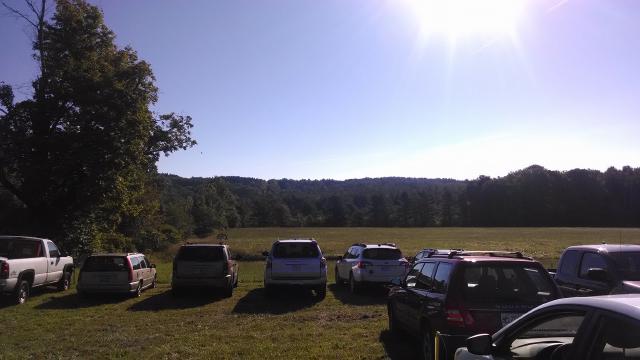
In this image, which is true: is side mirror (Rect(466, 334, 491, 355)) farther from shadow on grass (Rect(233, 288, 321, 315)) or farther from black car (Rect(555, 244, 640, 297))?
shadow on grass (Rect(233, 288, 321, 315))

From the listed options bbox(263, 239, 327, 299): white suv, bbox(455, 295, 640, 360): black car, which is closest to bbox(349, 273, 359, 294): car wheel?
bbox(263, 239, 327, 299): white suv

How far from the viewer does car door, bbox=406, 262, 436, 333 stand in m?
8.05

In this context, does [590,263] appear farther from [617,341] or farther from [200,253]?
[200,253]

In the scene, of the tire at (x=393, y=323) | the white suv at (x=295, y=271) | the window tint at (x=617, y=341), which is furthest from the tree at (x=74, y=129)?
the window tint at (x=617, y=341)

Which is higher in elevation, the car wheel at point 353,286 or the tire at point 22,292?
the tire at point 22,292

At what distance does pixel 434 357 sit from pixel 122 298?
1255 centimetres

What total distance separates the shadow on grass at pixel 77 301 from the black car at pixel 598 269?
12397 millimetres

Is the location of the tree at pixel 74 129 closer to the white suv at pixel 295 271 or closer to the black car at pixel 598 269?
the white suv at pixel 295 271

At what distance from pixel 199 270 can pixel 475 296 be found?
37.4 ft

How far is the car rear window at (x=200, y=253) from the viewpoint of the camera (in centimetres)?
1719

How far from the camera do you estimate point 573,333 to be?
12.0ft

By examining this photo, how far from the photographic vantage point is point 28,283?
15930 mm

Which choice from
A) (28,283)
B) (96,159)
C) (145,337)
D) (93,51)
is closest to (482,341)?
(145,337)

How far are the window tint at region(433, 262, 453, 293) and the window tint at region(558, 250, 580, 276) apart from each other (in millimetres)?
3855
